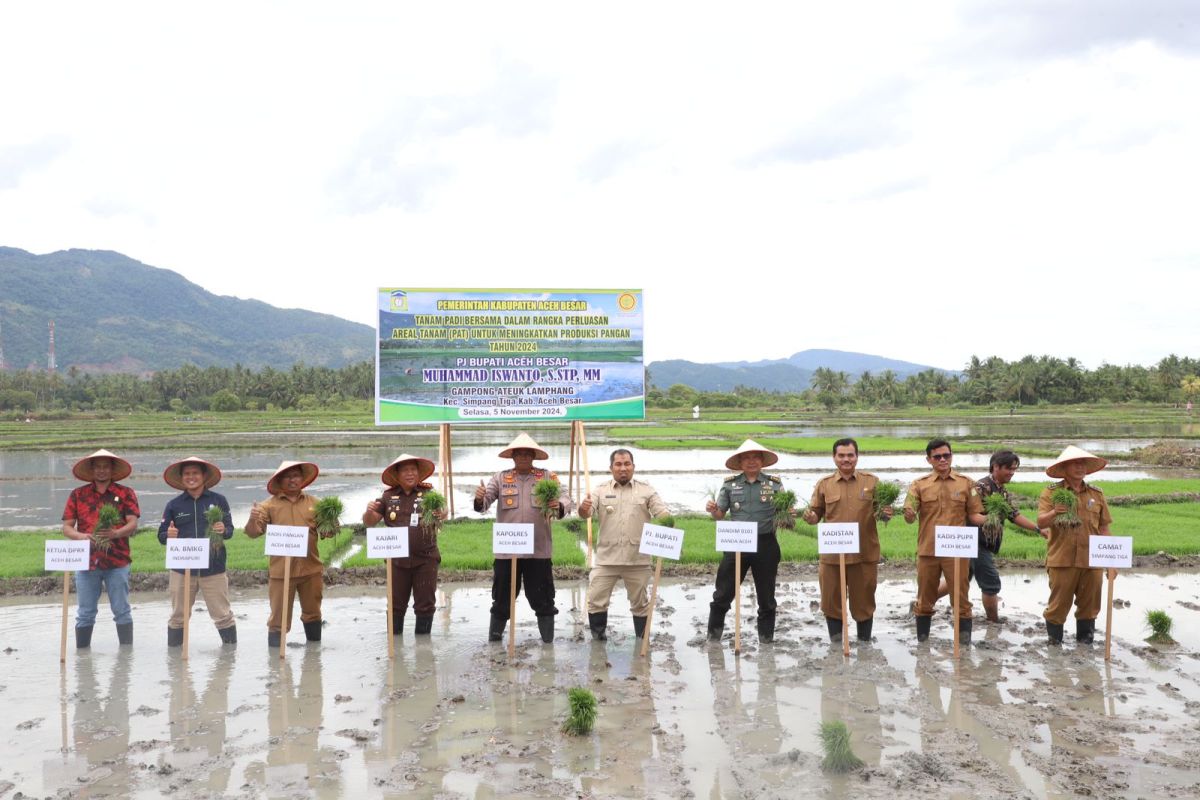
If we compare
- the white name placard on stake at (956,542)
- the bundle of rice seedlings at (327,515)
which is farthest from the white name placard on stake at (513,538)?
the white name placard on stake at (956,542)

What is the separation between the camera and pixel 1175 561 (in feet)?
34.6

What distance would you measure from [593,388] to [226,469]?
16395 mm

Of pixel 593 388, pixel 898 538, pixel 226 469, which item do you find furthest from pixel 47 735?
pixel 226 469

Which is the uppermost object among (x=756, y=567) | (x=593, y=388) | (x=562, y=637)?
(x=593, y=388)

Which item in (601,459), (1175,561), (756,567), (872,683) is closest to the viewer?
(872,683)

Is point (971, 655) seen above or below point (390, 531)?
below

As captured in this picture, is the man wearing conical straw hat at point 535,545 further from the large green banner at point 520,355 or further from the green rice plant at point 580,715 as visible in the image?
the large green banner at point 520,355

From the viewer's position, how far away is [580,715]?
516cm

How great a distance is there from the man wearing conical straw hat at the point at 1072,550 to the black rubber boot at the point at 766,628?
235cm

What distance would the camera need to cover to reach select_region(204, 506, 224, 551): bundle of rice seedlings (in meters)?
7.00

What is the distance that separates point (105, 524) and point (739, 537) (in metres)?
5.43

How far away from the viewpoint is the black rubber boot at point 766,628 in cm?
730

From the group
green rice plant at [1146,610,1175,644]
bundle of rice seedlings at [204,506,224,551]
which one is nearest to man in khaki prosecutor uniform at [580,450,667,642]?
bundle of rice seedlings at [204,506,224,551]

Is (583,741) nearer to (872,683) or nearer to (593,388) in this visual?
(872,683)
